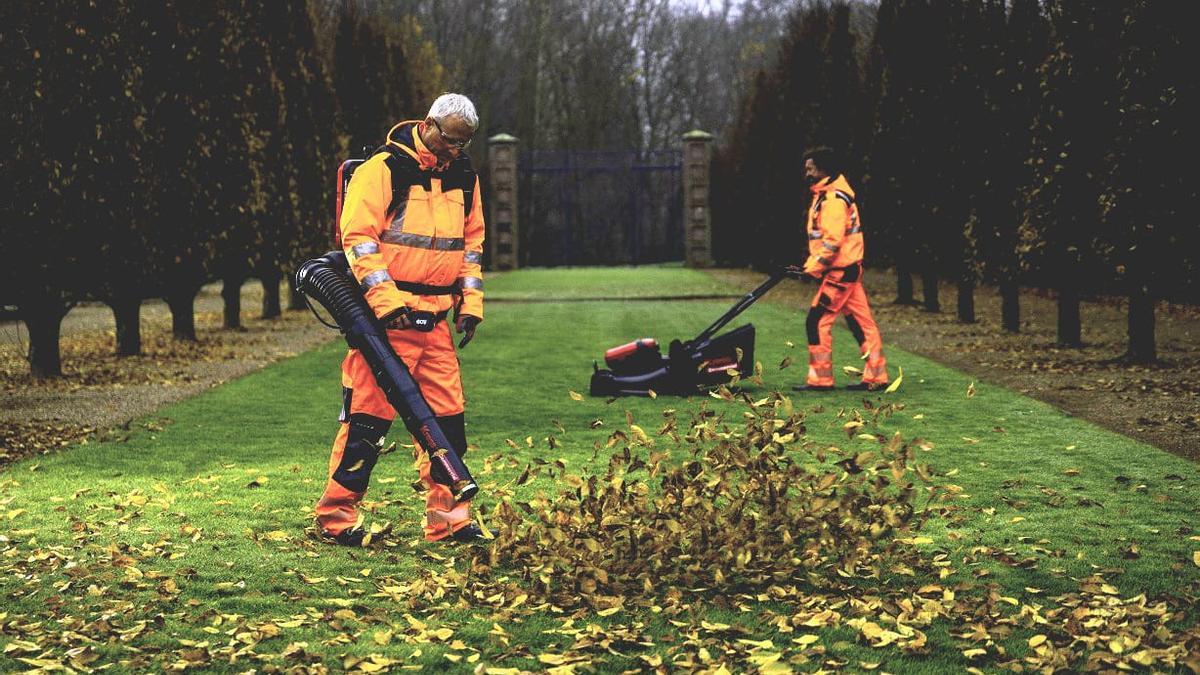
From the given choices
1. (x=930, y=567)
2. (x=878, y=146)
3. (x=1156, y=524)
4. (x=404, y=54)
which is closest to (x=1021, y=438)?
(x=1156, y=524)

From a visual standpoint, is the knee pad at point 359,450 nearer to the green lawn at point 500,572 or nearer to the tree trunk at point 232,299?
the green lawn at point 500,572

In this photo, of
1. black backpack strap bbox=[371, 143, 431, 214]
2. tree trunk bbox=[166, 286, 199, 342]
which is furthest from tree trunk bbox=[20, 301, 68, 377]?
black backpack strap bbox=[371, 143, 431, 214]

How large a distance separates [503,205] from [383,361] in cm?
4037

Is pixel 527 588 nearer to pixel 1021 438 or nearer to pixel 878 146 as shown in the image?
pixel 1021 438

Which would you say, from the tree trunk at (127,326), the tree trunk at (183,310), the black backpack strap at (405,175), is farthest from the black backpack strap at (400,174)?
the tree trunk at (183,310)

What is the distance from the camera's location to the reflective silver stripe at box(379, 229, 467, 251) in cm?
680

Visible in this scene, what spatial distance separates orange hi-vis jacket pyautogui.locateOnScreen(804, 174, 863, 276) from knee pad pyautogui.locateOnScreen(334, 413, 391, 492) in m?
6.29

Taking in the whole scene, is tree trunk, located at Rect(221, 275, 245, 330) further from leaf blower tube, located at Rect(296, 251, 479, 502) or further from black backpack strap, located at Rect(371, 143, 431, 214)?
black backpack strap, located at Rect(371, 143, 431, 214)

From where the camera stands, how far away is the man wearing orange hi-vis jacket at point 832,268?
12461mm

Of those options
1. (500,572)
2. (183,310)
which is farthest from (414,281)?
(183,310)

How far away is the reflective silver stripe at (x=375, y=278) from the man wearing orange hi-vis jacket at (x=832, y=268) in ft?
20.9

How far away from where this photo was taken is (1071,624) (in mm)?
5324

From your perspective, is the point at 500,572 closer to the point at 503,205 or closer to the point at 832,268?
the point at 832,268

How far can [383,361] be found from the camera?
659cm
